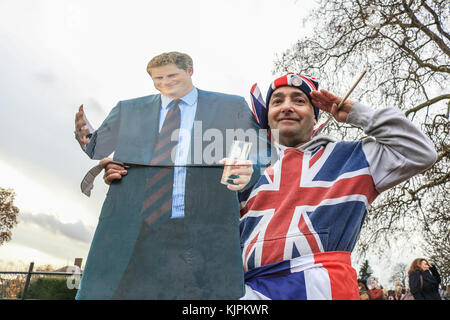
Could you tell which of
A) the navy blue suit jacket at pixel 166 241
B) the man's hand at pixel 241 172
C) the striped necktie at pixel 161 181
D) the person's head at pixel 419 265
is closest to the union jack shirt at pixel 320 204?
the man's hand at pixel 241 172

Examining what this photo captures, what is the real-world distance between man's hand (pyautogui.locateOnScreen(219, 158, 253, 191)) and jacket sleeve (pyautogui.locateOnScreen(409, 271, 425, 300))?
4563 millimetres

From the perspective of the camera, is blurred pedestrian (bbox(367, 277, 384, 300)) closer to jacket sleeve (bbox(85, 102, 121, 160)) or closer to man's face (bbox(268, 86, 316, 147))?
man's face (bbox(268, 86, 316, 147))

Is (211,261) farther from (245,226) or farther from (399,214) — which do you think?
(399,214)

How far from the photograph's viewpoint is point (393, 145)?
61.0 inches

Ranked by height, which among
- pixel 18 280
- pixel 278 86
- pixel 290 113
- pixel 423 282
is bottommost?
pixel 18 280

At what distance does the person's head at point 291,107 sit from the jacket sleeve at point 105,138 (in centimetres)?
58

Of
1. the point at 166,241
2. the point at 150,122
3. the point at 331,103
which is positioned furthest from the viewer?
the point at 331,103

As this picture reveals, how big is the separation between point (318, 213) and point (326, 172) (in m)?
0.20

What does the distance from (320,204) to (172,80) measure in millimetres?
684

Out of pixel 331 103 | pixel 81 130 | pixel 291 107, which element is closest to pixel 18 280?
pixel 81 130

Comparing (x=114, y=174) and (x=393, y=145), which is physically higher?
(x=393, y=145)

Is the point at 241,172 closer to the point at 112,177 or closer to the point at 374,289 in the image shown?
the point at 112,177
